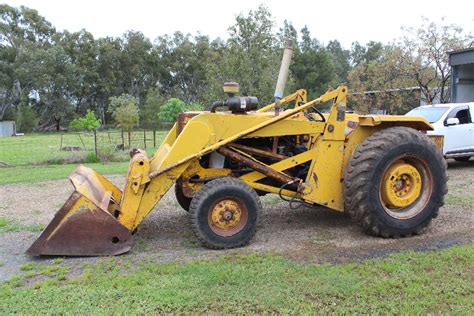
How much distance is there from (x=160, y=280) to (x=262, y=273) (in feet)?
3.20

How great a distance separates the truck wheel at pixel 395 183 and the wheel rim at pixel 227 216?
4.28 ft

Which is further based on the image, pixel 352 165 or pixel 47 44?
pixel 47 44

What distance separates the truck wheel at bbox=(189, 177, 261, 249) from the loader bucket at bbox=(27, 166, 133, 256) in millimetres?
826

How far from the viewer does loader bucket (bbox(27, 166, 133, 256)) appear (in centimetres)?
503

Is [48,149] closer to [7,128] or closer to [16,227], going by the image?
[16,227]

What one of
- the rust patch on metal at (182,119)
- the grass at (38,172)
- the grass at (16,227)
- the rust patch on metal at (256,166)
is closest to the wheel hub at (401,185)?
the rust patch on metal at (256,166)

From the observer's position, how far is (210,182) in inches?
213

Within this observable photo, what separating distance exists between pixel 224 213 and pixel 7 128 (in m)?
55.6

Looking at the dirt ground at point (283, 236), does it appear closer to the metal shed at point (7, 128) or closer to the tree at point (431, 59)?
the tree at point (431, 59)

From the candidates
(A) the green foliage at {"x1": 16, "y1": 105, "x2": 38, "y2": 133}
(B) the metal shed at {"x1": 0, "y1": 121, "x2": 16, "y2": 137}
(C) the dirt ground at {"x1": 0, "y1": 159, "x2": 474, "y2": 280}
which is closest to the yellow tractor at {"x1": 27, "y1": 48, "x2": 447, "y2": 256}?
(C) the dirt ground at {"x1": 0, "y1": 159, "x2": 474, "y2": 280}

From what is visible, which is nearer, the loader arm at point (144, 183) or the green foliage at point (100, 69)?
the loader arm at point (144, 183)

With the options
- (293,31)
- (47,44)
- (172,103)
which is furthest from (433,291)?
(47,44)

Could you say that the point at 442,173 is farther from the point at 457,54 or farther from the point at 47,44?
the point at 47,44

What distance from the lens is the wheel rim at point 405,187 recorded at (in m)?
5.82
